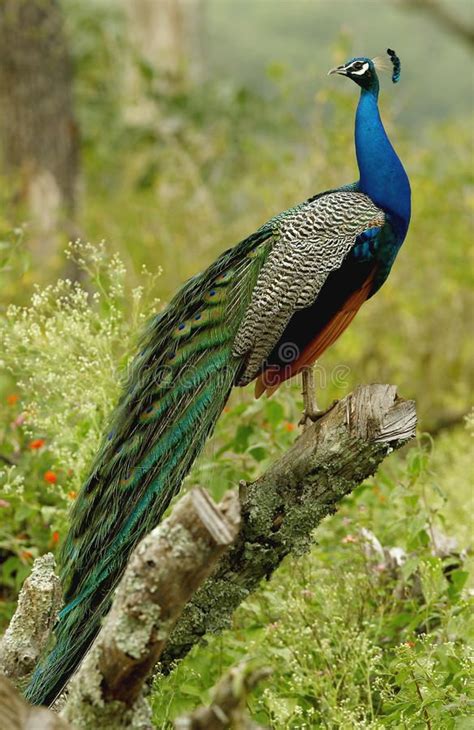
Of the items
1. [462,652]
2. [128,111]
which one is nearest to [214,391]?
[462,652]

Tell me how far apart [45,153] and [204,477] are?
6.72m

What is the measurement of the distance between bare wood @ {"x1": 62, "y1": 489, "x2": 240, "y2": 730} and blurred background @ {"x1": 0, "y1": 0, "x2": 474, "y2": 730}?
0.71 meters

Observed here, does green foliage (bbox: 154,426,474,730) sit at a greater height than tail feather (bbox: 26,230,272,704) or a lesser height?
lesser

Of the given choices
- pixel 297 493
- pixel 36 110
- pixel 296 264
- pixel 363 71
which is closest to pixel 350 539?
pixel 297 493

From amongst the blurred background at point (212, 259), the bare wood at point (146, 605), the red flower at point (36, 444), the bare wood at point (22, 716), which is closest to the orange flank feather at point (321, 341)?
the blurred background at point (212, 259)

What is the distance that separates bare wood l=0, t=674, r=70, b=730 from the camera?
8.07 feet

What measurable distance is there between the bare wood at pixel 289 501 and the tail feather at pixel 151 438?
11.5 inches

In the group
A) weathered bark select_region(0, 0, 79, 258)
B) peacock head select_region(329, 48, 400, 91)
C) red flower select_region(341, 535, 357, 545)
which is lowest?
red flower select_region(341, 535, 357, 545)

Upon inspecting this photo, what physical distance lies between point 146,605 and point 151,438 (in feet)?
4.15

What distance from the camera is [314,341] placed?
425 centimetres

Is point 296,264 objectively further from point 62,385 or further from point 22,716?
point 22,716

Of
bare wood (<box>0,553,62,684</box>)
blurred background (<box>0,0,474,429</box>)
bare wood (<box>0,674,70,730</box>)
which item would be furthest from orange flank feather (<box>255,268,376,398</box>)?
blurred background (<box>0,0,474,429</box>)

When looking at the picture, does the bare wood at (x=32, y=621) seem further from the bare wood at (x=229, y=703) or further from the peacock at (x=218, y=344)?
the bare wood at (x=229, y=703)

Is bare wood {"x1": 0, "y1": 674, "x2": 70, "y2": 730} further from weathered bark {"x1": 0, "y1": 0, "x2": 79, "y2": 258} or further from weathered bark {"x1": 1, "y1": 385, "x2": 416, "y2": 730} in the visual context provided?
weathered bark {"x1": 0, "y1": 0, "x2": 79, "y2": 258}
